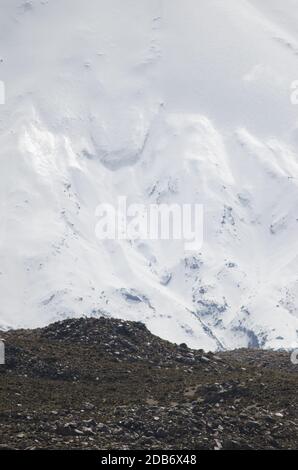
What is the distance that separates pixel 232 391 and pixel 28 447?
11.1m

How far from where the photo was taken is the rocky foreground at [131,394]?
5603 centimetres

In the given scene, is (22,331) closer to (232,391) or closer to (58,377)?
(58,377)

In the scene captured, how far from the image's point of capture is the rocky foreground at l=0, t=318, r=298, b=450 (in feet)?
184

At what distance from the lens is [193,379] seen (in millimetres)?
64938

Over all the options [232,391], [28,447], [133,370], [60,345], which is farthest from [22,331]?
[28,447]

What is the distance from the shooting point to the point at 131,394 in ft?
205
